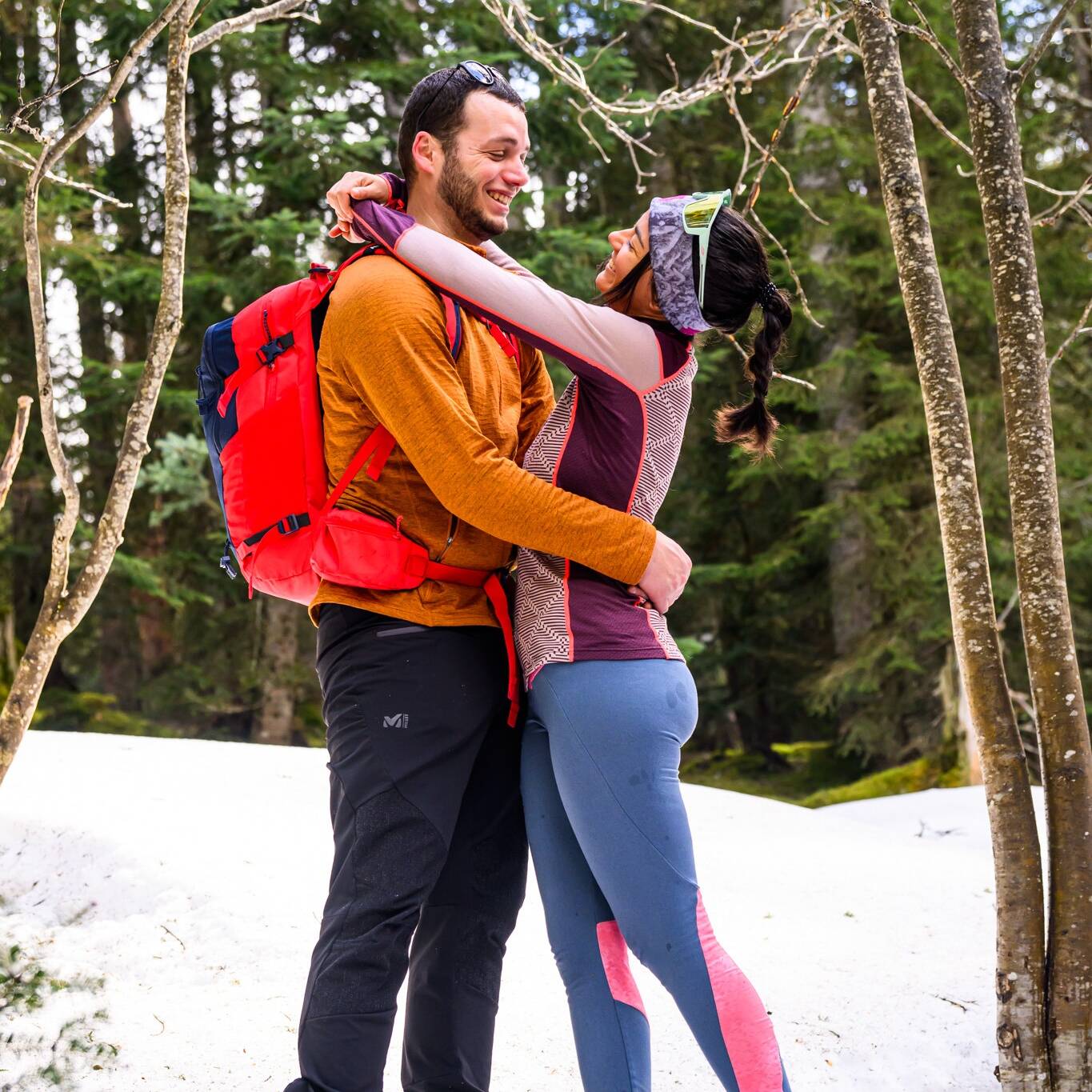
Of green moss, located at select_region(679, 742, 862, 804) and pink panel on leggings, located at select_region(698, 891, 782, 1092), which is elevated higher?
pink panel on leggings, located at select_region(698, 891, 782, 1092)

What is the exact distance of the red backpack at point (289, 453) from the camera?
1.84 meters

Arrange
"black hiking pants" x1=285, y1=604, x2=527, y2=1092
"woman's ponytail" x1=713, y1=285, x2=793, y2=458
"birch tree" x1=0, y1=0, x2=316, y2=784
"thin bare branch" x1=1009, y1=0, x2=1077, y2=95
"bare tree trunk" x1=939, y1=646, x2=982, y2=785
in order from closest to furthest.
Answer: "black hiking pants" x1=285, y1=604, x2=527, y2=1092 < "woman's ponytail" x1=713, y1=285, x2=793, y2=458 < "thin bare branch" x1=1009, y1=0, x2=1077, y2=95 < "birch tree" x1=0, y1=0, x2=316, y2=784 < "bare tree trunk" x1=939, y1=646, x2=982, y2=785

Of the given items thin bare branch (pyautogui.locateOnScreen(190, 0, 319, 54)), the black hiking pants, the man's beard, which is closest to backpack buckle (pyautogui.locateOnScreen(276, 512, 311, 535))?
the black hiking pants

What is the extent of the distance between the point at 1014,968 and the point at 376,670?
1.88m

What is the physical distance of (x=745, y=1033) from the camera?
1.72 meters

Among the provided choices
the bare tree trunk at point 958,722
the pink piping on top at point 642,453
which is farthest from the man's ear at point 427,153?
the bare tree trunk at point 958,722

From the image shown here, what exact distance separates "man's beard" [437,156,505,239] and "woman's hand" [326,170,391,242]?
11cm

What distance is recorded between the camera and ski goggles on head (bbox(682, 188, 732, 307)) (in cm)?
184

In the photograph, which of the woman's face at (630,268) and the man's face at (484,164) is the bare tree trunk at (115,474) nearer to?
the man's face at (484,164)

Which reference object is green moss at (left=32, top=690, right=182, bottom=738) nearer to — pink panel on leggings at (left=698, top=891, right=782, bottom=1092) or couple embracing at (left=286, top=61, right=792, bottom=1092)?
Result: couple embracing at (left=286, top=61, right=792, bottom=1092)

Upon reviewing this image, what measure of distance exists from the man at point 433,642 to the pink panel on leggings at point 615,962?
0.23 meters

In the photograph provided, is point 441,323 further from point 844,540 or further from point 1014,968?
point 844,540

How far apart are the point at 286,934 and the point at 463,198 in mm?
2542

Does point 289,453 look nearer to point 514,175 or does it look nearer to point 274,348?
point 274,348
